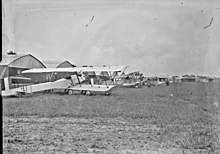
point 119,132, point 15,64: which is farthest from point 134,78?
point 15,64

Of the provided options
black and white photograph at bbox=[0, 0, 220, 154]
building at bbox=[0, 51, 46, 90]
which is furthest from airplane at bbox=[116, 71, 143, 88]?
building at bbox=[0, 51, 46, 90]

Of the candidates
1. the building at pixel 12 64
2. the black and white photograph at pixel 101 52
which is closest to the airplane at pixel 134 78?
the black and white photograph at pixel 101 52

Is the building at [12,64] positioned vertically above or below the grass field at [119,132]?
above

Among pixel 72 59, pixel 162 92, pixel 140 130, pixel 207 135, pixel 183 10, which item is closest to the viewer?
pixel 183 10

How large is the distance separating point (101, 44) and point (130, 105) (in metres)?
1.56

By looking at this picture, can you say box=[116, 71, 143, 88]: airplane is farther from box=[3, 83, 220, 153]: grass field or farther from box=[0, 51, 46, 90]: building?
box=[0, 51, 46, 90]: building

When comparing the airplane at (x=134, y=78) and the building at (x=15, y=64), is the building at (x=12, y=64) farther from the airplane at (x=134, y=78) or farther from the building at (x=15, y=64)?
the airplane at (x=134, y=78)

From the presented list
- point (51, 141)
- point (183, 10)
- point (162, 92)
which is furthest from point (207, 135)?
point (162, 92)

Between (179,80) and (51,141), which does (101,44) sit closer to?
(179,80)

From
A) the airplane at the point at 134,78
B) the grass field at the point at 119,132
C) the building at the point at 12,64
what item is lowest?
the grass field at the point at 119,132

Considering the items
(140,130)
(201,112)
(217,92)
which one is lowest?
(140,130)

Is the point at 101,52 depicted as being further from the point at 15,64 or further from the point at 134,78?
the point at 134,78

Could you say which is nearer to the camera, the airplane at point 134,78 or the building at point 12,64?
the building at point 12,64

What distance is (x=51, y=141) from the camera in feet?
4.44
